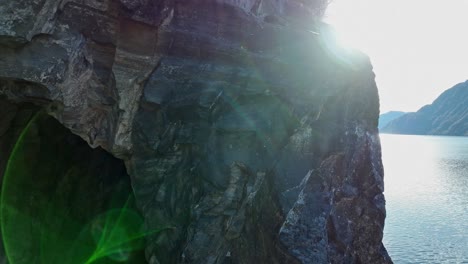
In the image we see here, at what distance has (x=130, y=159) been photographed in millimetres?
15250

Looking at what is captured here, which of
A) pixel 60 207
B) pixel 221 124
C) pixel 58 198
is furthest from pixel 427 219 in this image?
pixel 58 198

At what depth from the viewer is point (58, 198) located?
56.4ft

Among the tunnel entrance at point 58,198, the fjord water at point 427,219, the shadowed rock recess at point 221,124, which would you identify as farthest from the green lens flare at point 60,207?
the fjord water at point 427,219

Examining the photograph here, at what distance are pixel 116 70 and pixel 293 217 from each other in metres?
8.93

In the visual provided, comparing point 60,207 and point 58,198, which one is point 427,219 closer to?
point 60,207

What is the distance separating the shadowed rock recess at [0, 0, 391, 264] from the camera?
13.5m

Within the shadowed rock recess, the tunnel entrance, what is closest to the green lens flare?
the tunnel entrance

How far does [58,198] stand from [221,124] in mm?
9018

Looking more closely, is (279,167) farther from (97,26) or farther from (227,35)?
(97,26)

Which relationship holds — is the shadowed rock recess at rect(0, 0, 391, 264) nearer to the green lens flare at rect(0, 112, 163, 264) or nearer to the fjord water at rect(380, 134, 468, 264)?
the green lens flare at rect(0, 112, 163, 264)

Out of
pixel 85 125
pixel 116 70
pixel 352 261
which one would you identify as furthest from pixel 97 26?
pixel 352 261

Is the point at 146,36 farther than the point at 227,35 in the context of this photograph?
No

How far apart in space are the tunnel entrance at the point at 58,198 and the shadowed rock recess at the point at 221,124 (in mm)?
2521

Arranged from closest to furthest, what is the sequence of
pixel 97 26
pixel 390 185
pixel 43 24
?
pixel 43 24 → pixel 97 26 → pixel 390 185
